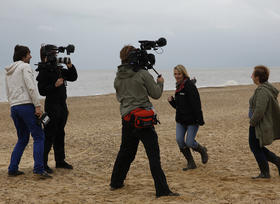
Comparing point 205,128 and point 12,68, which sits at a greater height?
point 12,68

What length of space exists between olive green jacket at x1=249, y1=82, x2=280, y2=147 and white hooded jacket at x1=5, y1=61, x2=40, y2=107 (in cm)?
311

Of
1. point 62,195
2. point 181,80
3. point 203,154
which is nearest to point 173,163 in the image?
point 203,154

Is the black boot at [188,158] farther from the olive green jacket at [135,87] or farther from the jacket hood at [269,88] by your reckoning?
the olive green jacket at [135,87]

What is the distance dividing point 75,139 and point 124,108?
573 cm

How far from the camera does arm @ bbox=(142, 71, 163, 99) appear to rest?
4.82 m

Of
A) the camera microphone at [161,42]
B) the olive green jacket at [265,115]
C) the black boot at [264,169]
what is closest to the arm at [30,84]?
the camera microphone at [161,42]

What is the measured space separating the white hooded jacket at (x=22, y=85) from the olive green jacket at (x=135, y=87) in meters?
1.46

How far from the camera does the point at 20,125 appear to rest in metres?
6.05

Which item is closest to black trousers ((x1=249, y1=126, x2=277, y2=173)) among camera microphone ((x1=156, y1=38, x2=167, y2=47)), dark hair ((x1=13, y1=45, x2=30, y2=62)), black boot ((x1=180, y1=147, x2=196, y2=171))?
black boot ((x1=180, y1=147, x2=196, y2=171))

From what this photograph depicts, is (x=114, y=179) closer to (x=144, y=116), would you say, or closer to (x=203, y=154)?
(x=144, y=116)

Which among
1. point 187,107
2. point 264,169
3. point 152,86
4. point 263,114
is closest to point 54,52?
point 152,86

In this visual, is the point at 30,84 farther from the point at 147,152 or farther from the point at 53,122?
the point at 147,152

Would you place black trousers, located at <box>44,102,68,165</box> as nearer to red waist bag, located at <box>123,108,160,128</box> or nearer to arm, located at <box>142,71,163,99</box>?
red waist bag, located at <box>123,108,160,128</box>

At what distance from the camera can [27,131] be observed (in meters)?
6.18
